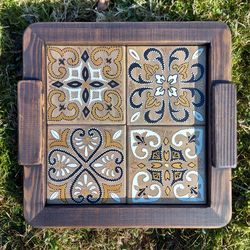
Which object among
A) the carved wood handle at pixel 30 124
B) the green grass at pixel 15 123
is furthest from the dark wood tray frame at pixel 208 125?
the green grass at pixel 15 123

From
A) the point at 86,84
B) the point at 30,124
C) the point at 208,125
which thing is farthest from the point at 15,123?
the point at 208,125

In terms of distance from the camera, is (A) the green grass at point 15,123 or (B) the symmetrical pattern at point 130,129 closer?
(B) the symmetrical pattern at point 130,129

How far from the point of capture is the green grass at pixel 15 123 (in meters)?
1.61

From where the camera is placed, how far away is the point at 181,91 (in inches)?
59.1

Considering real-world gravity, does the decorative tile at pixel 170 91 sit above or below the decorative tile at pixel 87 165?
above

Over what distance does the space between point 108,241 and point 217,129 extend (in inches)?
19.9

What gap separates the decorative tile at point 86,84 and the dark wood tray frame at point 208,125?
3cm

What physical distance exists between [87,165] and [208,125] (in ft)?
1.20

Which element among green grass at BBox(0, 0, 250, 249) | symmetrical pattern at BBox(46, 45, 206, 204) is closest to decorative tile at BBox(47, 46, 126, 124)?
symmetrical pattern at BBox(46, 45, 206, 204)

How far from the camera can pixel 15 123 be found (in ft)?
5.35

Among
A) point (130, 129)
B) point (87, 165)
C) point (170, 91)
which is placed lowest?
point (87, 165)

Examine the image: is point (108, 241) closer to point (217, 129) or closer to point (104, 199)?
point (104, 199)

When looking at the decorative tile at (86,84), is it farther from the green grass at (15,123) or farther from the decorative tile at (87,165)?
the green grass at (15,123)

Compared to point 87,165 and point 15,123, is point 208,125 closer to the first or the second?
point 87,165
